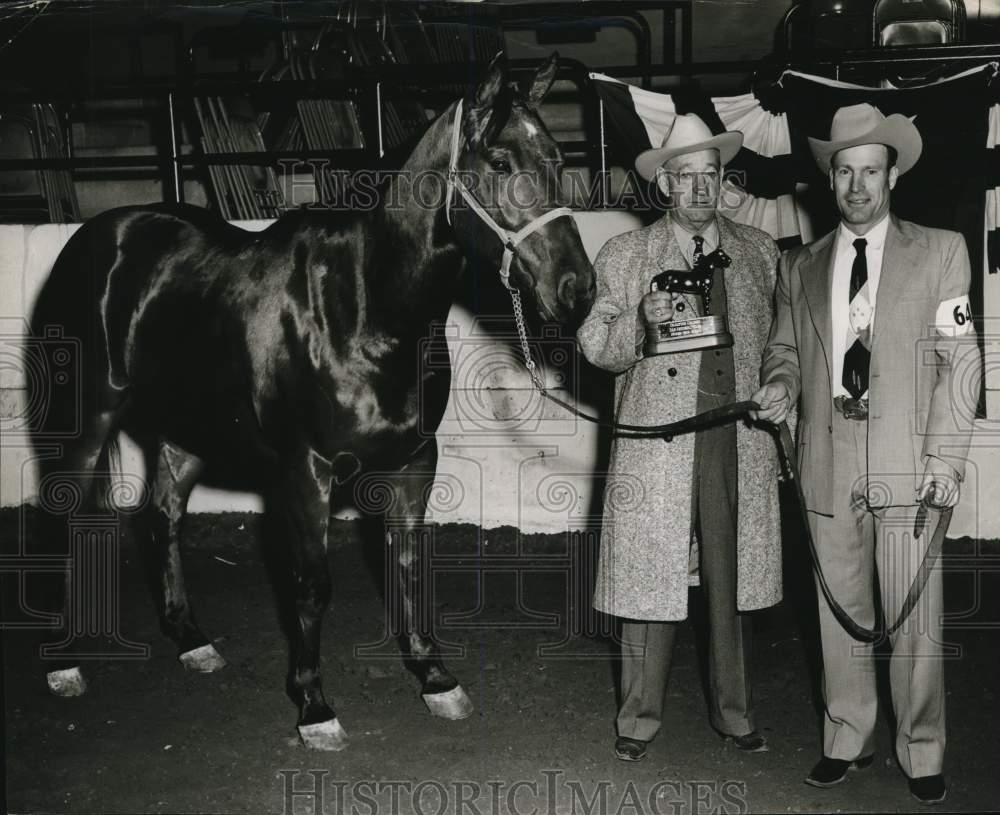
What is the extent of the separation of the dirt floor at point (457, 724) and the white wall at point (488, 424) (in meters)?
0.75

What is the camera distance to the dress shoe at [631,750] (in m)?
3.19

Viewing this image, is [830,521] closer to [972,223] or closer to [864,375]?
[864,375]

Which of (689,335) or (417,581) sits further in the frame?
(417,581)

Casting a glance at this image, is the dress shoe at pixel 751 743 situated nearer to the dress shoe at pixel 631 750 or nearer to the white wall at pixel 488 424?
the dress shoe at pixel 631 750

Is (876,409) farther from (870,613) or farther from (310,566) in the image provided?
(310,566)

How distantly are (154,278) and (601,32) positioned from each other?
6.48 meters

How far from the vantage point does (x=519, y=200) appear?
294cm

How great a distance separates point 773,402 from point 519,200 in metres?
1.00

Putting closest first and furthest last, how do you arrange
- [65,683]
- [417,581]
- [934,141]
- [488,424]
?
[417,581] → [65,683] → [934,141] → [488,424]

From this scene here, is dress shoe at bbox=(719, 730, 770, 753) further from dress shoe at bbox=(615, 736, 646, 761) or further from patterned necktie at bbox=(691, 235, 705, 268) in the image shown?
patterned necktie at bbox=(691, 235, 705, 268)

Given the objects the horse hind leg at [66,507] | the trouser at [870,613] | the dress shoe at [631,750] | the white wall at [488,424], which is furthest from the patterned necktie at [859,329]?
the horse hind leg at [66,507]

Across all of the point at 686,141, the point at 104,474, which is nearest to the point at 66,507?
the point at 104,474

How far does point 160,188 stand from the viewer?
9828 millimetres

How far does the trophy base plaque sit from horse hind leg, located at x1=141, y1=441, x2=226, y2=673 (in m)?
2.49
